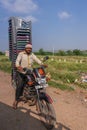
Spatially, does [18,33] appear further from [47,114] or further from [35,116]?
[47,114]

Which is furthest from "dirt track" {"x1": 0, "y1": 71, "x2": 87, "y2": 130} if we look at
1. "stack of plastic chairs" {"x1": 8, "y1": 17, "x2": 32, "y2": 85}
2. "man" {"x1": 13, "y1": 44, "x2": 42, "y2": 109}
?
"stack of plastic chairs" {"x1": 8, "y1": 17, "x2": 32, "y2": 85}

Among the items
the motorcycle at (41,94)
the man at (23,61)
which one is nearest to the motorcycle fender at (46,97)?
the motorcycle at (41,94)

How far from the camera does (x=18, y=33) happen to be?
9.87 metres

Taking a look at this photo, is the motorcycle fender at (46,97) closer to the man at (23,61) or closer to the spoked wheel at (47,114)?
the spoked wheel at (47,114)

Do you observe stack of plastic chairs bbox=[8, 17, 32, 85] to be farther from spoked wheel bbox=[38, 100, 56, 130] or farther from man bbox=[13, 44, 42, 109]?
spoked wheel bbox=[38, 100, 56, 130]

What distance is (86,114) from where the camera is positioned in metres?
6.65

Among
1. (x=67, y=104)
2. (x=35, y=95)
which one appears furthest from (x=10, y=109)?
(x=67, y=104)

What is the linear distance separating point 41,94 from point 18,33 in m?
4.69

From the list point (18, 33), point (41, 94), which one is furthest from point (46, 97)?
point (18, 33)

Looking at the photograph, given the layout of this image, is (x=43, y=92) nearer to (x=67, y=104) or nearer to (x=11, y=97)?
(x=67, y=104)

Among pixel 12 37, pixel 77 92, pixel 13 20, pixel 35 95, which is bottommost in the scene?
pixel 77 92

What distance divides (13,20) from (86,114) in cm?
469

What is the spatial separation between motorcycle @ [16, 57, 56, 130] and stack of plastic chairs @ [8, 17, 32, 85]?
3.99m

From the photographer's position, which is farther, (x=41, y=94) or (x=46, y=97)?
(x=41, y=94)
